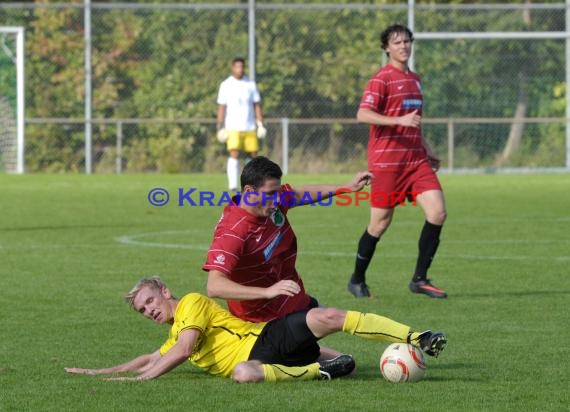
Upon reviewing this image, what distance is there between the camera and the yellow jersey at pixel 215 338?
7.91 m

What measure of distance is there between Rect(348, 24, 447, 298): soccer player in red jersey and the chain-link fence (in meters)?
18.0

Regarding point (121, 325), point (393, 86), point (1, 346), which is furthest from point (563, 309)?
point (1, 346)

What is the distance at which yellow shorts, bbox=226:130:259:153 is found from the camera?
24859 millimetres

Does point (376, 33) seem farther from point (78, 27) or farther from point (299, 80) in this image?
point (78, 27)

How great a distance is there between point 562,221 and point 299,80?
12.8m

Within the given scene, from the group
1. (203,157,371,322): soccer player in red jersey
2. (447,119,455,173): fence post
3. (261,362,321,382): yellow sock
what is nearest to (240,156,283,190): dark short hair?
(203,157,371,322): soccer player in red jersey

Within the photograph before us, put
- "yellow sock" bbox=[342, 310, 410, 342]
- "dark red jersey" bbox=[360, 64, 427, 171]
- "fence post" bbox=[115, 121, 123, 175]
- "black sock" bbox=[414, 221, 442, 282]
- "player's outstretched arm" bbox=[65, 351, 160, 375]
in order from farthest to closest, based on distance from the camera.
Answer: "fence post" bbox=[115, 121, 123, 175], "dark red jersey" bbox=[360, 64, 427, 171], "black sock" bbox=[414, 221, 442, 282], "player's outstretched arm" bbox=[65, 351, 160, 375], "yellow sock" bbox=[342, 310, 410, 342]

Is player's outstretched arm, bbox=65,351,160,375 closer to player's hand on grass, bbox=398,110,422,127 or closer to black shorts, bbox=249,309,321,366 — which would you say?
black shorts, bbox=249,309,321,366

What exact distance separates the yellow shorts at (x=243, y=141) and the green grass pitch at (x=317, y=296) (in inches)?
69.6

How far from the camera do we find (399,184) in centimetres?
1199

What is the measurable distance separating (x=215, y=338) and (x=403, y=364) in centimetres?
104

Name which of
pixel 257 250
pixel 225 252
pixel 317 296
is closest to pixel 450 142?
pixel 317 296

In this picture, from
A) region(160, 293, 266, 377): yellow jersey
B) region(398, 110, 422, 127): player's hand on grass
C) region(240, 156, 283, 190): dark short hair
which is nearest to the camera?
region(240, 156, 283, 190): dark short hair

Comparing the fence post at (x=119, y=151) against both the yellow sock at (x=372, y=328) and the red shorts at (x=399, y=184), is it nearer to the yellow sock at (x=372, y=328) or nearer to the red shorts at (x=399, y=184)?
the red shorts at (x=399, y=184)
